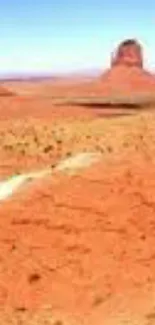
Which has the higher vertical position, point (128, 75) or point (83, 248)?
point (128, 75)

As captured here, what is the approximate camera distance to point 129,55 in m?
90.5

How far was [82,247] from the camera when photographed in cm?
1175

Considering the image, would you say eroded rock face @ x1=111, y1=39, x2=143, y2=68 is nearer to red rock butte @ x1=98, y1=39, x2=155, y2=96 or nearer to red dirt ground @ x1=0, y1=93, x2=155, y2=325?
red rock butte @ x1=98, y1=39, x2=155, y2=96

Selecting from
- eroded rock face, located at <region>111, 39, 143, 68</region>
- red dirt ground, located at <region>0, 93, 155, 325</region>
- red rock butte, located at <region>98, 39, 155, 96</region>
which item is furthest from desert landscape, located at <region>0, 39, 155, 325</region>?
eroded rock face, located at <region>111, 39, 143, 68</region>

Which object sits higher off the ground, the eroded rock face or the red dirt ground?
the eroded rock face

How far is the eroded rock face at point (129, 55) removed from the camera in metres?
89.7

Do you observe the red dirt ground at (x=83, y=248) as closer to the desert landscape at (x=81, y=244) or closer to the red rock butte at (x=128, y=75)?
the desert landscape at (x=81, y=244)

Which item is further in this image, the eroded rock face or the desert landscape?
the eroded rock face

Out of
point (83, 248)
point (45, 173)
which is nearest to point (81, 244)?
point (83, 248)

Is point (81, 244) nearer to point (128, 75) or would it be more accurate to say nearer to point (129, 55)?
point (128, 75)

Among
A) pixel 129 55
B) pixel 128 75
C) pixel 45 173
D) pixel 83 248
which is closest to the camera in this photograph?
pixel 83 248

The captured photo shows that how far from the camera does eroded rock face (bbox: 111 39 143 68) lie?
89.7 meters

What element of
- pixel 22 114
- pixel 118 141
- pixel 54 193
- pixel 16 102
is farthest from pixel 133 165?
pixel 16 102

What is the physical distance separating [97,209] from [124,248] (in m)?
1.07
